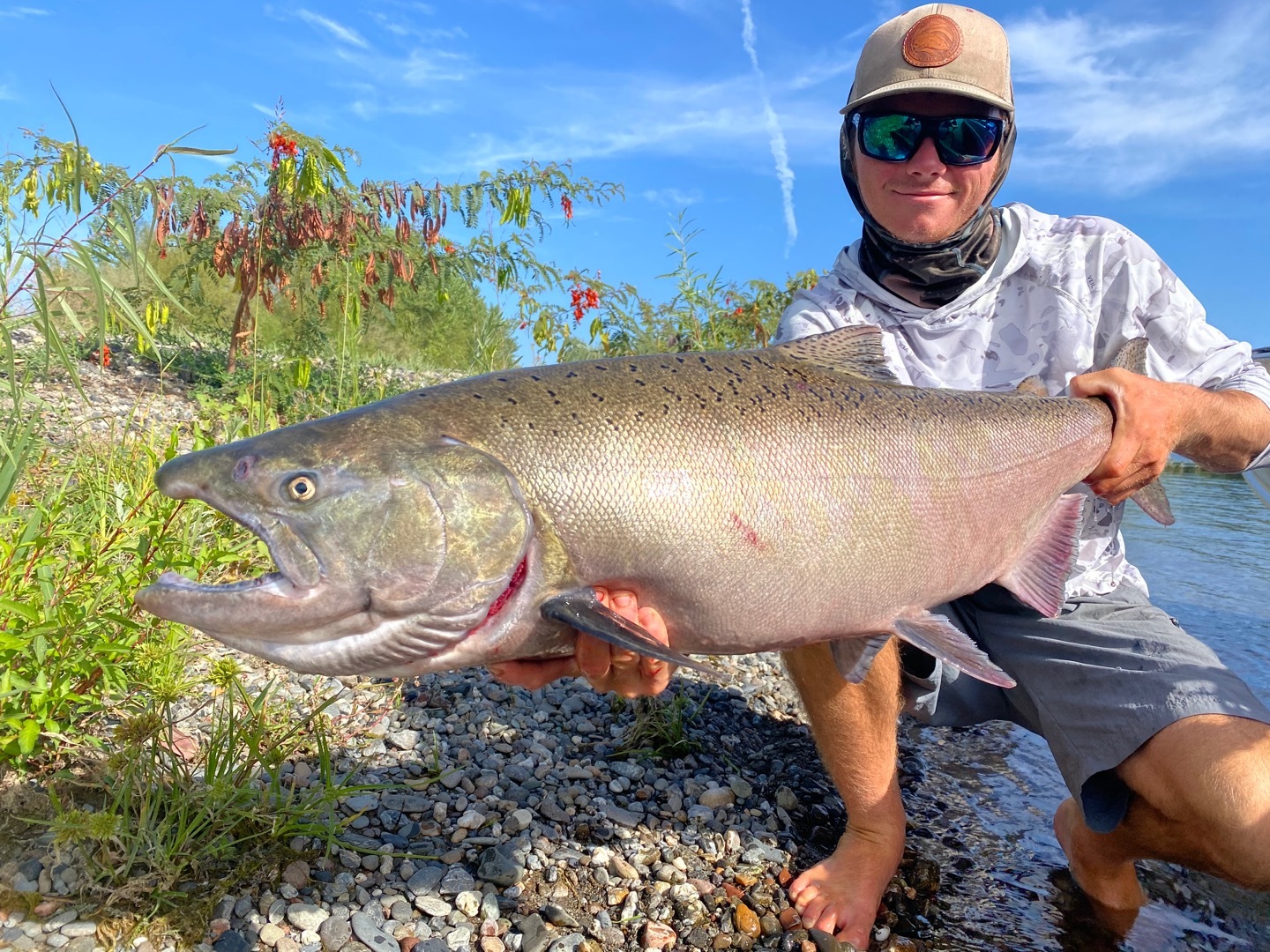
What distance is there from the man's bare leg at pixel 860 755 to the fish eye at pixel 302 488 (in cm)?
181

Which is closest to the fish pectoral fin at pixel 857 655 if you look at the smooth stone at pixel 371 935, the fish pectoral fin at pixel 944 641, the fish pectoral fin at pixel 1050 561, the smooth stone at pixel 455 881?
the fish pectoral fin at pixel 944 641

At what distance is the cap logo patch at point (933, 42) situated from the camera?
10.2 ft

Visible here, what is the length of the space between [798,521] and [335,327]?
677cm

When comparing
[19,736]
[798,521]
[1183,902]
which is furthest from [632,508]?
[1183,902]

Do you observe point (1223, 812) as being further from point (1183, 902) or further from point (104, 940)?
point (104, 940)

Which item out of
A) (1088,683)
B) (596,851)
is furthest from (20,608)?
(1088,683)

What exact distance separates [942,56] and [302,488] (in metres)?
2.74

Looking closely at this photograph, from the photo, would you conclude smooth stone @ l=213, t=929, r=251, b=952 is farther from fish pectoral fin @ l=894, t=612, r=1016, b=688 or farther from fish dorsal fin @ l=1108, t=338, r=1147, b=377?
fish dorsal fin @ l=1108, t=338, r=1147, b=377

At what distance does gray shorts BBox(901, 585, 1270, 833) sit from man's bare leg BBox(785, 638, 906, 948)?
24 cm

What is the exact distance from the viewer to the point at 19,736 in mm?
2152

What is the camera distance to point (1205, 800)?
245 cm

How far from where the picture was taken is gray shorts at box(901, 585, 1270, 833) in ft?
8.73

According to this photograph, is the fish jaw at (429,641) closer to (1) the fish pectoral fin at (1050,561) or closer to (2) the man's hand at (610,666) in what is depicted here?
(2) the man's hand at (610,666)

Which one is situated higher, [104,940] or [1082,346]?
[1082,346]
